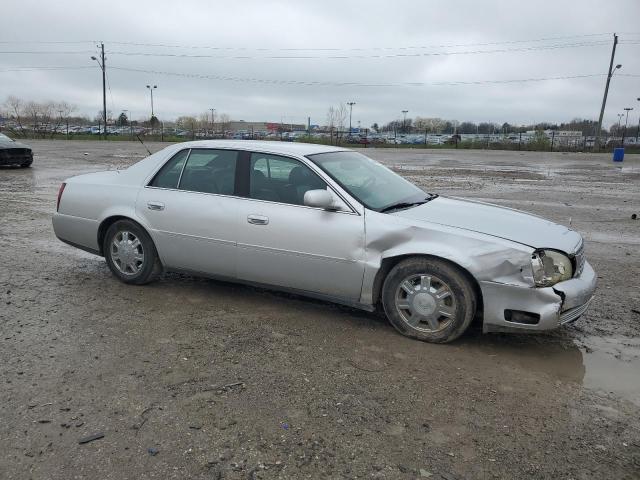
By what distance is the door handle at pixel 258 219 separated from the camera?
4606 millimetres

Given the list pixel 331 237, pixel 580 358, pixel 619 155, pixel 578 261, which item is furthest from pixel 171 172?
pixel 619 155

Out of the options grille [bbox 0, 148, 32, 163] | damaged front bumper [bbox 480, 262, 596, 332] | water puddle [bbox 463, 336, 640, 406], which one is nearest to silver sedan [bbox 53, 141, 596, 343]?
damaged front bumper [bbox 480, 262, 596, 332]

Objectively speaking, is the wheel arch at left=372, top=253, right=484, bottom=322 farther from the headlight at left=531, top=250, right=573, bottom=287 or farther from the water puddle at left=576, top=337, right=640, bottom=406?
the water puddle at left=576, top=337, right=640, bottom=406

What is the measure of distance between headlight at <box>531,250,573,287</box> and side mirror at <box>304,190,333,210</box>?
1635 millimetres

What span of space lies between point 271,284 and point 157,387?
1564 mm

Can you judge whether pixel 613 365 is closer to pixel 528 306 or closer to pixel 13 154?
pixel 528 306

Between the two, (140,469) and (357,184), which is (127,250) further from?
(140,469)

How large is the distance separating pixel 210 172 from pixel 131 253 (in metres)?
1.23

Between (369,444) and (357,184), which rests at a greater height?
(357,184)

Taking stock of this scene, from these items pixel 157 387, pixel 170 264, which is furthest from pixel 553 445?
pixel 170 264

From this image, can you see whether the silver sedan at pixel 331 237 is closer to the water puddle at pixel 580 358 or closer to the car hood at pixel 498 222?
the car hood at pixel 498 222

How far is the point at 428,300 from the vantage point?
13.4 ft

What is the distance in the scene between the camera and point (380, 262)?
13.8 ft

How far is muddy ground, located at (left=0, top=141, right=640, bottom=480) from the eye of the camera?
271 cm
